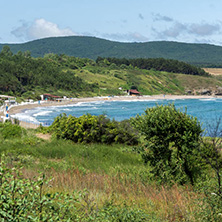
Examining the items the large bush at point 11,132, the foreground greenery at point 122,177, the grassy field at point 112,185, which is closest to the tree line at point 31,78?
the large bush at point 11,132

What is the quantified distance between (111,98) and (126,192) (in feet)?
310

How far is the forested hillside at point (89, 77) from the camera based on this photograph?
94.4 m

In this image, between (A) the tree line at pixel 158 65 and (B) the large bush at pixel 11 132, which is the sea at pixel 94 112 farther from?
(A) the tree line at pixel 158 65

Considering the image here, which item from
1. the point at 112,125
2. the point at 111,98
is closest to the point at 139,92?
the point at 111,98

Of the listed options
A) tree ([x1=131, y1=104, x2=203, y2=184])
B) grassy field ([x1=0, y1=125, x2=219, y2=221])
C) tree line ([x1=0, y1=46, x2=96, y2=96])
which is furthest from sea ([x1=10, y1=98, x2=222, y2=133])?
tree ([x1=131, y1=104, x2=203, y2=184])

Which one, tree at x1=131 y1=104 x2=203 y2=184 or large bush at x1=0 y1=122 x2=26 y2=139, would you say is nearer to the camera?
tree at x1=131 y1=104 x2=203 y2=184

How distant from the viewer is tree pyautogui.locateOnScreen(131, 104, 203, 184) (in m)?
10.6

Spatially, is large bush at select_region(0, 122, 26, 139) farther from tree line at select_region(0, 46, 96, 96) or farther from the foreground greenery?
tree line at select_region(0, 46, 96, 96)

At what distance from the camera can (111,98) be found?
101562mm

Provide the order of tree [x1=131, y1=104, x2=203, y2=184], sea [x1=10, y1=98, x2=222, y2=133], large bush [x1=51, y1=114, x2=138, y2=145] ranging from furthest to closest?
sea [x1=10, y1=98, x2=222, y2=133] < large bush [x1=51, y1=114, x2=138, y2=145] < tree [x1=131, y1=104, x2=203, y2=184]

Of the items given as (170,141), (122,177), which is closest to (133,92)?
(170,141)

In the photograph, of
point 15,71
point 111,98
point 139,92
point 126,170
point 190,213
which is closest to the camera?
point 190,213

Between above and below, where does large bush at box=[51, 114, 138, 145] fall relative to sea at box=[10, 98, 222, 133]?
above

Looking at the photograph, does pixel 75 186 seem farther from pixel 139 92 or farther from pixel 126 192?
pixel 139 92
